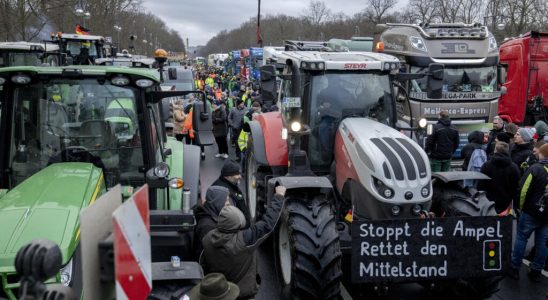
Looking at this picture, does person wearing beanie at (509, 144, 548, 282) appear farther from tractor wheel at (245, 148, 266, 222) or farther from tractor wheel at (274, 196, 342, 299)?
tractor wheel at (245, 148, 266, 222)

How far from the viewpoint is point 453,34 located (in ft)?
43.5

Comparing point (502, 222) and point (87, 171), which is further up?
point (87, 171)

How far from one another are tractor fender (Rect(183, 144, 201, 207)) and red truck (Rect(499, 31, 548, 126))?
11.3 m

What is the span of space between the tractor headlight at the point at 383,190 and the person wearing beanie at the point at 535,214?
2182 mm

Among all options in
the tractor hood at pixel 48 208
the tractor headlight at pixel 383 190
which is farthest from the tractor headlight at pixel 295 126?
the tractor hood at pixel 48 208

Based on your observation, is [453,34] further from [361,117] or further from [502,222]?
[502,222]

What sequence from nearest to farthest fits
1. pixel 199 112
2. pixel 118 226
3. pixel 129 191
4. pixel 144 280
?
pixel 118 226
pixel 144 280
pixel 129 191
pixel 199 112

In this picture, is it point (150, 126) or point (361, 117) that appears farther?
point (361, 117)

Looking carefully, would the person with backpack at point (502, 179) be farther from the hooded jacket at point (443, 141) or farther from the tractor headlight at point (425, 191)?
the hooded jacket at point (443, 141)

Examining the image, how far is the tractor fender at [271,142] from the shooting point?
7207mm

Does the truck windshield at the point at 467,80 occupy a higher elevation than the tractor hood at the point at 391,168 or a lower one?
higher

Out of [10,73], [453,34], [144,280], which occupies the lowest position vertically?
[144,280]

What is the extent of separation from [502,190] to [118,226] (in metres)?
6.27

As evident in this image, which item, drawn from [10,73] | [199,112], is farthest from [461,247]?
[10,73]
